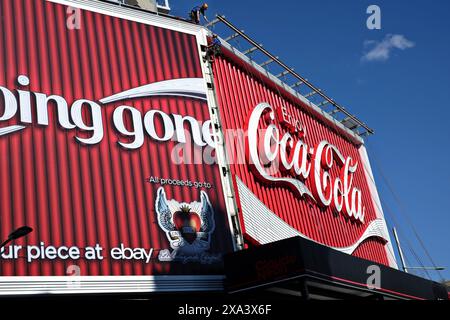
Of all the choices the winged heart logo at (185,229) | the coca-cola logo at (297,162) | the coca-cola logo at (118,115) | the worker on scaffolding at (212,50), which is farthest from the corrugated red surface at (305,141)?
the winged heart logo at (185,229)

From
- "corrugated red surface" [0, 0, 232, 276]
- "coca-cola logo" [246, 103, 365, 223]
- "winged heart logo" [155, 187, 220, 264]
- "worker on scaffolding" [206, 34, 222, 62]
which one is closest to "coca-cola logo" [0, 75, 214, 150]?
"corrugated red surface" [0, 0, 232, 276]

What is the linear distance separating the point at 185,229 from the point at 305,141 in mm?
12853

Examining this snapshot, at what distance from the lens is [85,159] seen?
19.1 meters

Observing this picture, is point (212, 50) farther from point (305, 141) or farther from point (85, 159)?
point (305, 141)

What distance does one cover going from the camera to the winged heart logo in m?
19.8

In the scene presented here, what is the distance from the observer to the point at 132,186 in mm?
19844

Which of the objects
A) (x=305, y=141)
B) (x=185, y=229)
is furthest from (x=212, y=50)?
(x=305, y=141)

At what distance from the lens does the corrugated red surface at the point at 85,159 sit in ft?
57.2

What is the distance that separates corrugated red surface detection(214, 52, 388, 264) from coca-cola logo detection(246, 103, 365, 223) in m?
0.38

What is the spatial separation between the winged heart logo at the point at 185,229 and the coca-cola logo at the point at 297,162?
5.15 m

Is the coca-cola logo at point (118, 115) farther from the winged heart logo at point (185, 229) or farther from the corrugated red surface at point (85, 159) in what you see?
the winged heart logo at point (185, 229)

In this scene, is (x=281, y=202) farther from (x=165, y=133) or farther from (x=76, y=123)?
(x=76, y=123)
